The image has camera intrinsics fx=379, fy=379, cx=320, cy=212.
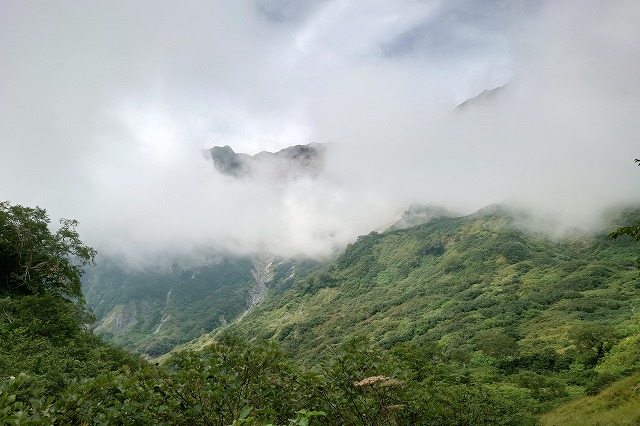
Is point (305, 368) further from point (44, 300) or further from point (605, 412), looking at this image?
point (605, 412)

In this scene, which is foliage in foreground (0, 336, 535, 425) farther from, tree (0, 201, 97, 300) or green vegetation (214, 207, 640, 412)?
tree (0, 201, 97, 300)

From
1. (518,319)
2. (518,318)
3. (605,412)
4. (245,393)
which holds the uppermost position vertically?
(245,393)

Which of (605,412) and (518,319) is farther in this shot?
(518,319)

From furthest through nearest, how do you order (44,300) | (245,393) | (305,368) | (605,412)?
(605,412), (44,300), (305,368), (245,393)

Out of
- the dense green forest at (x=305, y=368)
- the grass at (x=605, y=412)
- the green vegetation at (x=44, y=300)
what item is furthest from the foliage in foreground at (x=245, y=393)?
the grass at (x=605, y=412)

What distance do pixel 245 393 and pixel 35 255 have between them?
36669mm

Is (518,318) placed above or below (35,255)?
below

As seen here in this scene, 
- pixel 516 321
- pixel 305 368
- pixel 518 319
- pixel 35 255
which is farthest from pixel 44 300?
pixel 518 319

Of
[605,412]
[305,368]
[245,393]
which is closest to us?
[245,393]

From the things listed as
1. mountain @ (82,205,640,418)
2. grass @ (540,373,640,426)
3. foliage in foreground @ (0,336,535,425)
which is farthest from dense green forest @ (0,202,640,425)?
mountain @ (82,205,640,418)

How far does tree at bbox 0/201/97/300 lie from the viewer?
32.2m

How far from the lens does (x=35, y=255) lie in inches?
1326

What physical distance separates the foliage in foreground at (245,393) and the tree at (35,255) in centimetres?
3328

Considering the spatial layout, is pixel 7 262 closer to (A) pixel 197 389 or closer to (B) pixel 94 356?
(B) pixel 94 356
